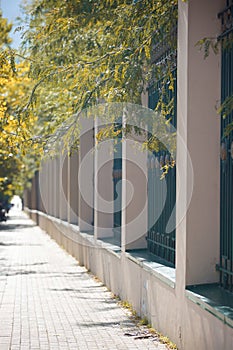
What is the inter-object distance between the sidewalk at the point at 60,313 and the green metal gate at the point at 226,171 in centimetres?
135

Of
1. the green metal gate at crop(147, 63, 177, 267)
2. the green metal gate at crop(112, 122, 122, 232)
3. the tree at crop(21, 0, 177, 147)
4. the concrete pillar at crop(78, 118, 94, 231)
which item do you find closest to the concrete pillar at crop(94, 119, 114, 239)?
the green metal gate at crop(112, 122, 122, 232)

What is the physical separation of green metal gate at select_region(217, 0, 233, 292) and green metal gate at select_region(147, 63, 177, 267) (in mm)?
1561

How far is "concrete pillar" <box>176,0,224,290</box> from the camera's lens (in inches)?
257

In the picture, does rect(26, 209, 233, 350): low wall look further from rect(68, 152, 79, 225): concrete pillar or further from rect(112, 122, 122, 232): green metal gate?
rect(68, 152, 79, 225): concrete pillar

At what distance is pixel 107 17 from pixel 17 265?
902cm

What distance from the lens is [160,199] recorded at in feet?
29.8

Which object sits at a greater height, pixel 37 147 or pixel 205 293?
pixel 37 147

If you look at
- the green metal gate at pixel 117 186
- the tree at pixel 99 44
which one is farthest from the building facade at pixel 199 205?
the green metal gate at pixel 117 186

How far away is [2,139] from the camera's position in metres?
10.9

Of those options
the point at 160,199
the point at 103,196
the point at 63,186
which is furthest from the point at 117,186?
the point at 63,186

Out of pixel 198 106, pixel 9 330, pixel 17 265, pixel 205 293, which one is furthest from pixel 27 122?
pixel 17 265

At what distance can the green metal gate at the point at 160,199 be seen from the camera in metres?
8.34

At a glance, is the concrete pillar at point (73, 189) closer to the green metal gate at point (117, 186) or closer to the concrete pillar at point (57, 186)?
the concrete pillar at point (57, 186)

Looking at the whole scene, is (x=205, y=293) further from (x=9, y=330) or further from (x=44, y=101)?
(x=44, y=101)
